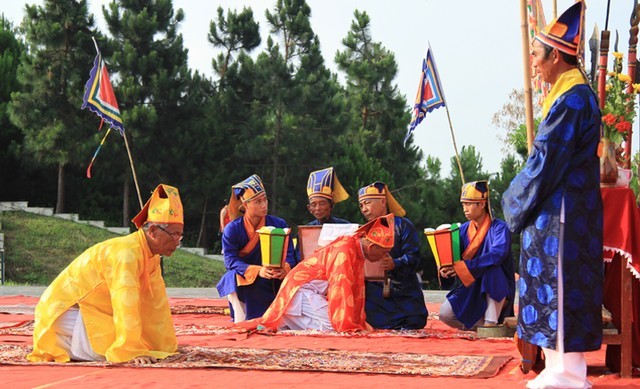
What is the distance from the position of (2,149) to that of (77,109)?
12.1ft

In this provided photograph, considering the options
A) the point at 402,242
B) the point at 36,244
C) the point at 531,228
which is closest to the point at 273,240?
the point at 402,242

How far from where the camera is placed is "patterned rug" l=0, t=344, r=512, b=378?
19.0 ft

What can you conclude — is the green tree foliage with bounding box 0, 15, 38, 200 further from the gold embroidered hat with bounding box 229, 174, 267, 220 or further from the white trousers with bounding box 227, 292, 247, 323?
the white trousers with bounding box 227, 292, 247, 323

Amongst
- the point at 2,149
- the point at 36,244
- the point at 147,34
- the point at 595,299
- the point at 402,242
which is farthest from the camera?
the point at 2,149

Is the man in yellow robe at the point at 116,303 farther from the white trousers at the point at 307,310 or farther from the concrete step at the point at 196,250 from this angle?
the concrete step at the point at 196,250

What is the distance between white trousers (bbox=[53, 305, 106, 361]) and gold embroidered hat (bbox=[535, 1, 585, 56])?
3210 millimetres

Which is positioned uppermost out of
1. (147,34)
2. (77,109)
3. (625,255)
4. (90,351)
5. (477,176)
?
(147,34)

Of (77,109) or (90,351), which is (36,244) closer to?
(77,109)

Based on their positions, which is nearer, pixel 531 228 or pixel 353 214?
pixel 531 228

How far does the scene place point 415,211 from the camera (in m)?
25.2

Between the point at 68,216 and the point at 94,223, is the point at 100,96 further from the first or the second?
the point at 68,216

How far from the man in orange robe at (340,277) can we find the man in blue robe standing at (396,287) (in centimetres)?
39

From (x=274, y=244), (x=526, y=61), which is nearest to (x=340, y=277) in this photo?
(x=274, y=244)

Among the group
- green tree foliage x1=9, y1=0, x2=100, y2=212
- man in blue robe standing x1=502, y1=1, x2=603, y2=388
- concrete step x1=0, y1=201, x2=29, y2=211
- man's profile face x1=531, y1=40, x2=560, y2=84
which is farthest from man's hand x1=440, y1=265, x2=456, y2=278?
concrete step x1=0, y1=201, x2=29, y2=211
